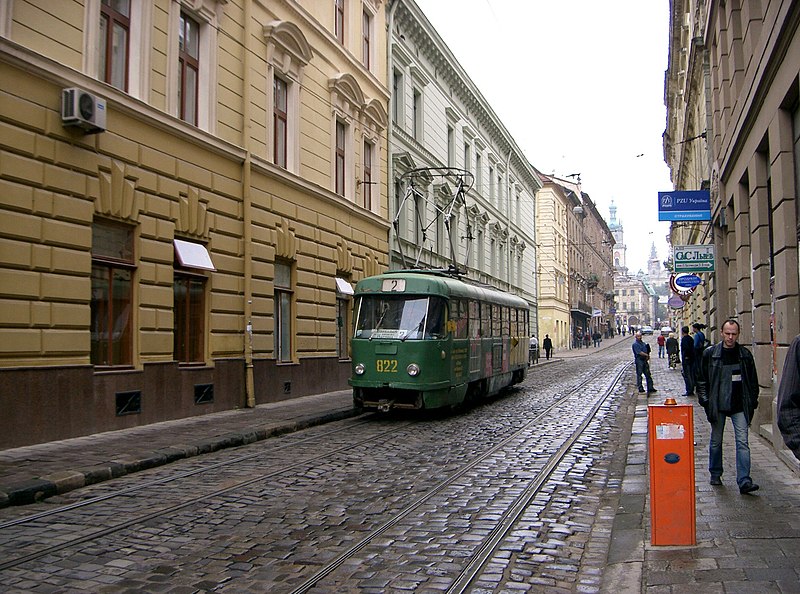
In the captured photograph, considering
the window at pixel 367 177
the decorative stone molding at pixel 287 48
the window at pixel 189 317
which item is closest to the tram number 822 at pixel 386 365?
Result: the window at pixel 189 317

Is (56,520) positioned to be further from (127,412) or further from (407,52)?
(407,52)

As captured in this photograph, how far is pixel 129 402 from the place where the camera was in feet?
42.2

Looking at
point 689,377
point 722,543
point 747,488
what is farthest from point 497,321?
point 722,543

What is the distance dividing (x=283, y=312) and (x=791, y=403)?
1562cm

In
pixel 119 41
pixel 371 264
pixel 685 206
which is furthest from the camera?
pixel 371 264

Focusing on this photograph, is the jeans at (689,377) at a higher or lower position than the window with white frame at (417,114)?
lower

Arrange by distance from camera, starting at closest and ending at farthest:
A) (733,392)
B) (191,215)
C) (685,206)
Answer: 1. (733,392)
2. (191,215)
3. (685,206)

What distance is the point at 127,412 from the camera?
42.0 feet

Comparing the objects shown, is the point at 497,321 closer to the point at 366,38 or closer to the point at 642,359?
the point at 642,359

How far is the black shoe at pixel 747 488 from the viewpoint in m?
7.39

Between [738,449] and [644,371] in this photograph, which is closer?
[738,449]

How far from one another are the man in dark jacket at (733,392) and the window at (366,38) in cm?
1806

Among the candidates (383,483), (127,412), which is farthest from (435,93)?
(383,483)

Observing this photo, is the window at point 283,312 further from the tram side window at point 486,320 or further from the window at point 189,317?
the tram side window at point 486,320
